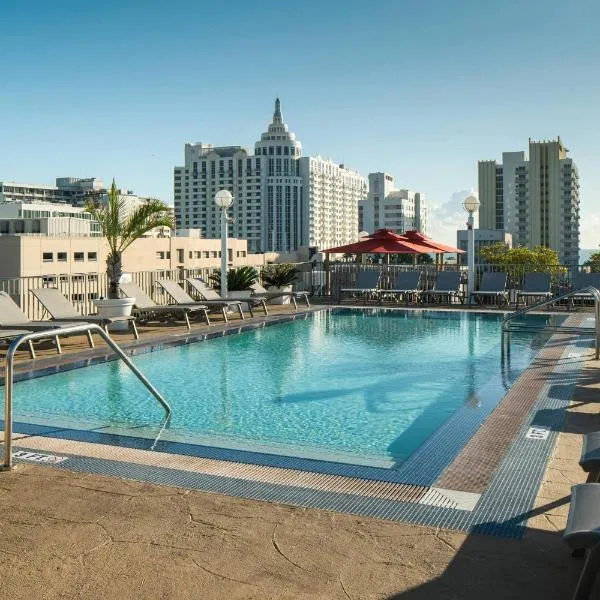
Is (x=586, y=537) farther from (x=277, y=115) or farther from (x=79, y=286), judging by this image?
(x=277, y=115)

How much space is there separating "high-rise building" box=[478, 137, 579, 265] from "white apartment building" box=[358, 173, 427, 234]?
36.2m

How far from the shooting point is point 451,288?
16922mm

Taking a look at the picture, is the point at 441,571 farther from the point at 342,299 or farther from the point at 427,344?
the point at 342,299

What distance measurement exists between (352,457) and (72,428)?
2.26 meters

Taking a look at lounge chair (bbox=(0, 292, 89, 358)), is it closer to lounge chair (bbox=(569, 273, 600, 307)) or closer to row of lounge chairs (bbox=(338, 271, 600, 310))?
row of lounge chairs (bbox=(338, 271, 600, 310))

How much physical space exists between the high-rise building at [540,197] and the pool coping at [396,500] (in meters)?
143

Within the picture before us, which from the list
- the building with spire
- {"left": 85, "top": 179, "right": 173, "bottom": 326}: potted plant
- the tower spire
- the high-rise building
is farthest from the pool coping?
the tower spire

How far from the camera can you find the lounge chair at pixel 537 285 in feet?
51.9

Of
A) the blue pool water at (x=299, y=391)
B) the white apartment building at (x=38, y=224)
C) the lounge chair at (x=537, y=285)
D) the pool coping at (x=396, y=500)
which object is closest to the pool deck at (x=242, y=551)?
the pool coping at (x=396, y=500)

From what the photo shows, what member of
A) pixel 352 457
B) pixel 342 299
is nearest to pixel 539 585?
pixel 352 457

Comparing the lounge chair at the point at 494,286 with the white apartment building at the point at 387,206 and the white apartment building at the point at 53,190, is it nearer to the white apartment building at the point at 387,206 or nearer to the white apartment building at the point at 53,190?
the white apartment building at the point at 53,190

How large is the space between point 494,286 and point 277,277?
4.95 m

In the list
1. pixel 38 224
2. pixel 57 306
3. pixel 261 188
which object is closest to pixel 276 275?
pixel 57 306

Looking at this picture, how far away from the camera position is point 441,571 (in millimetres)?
3047
